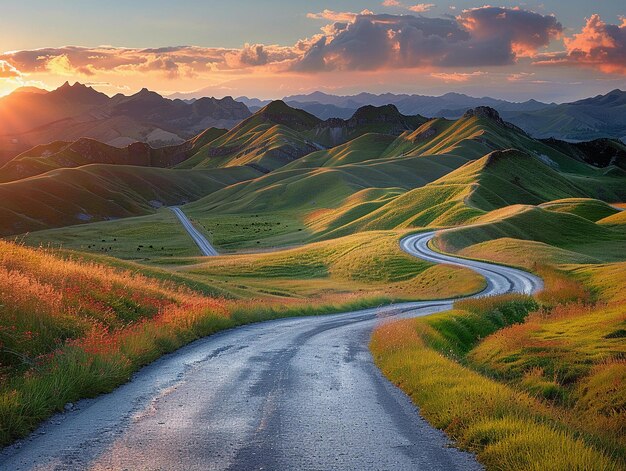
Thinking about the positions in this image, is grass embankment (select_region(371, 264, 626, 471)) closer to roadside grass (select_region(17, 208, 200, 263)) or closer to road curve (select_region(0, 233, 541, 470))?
road curve (select_region(0, 233, 541, 470))

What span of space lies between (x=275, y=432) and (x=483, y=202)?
12141cm

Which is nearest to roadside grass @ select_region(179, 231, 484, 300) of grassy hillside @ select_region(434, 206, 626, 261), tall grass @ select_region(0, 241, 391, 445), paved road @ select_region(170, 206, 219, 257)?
grassy hillside @ select_region(434, 206, 626, 261)

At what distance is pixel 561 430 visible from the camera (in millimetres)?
10031

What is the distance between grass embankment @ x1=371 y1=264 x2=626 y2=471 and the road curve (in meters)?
0.62

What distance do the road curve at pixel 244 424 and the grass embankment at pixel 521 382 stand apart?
0.62 meters

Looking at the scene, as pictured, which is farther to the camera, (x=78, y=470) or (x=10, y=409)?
(x=10, y=409)

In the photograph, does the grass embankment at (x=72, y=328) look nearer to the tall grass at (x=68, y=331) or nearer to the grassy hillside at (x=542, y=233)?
the tall grass at (x=68, y=331)

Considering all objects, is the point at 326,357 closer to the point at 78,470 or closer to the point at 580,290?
the point at 78,470

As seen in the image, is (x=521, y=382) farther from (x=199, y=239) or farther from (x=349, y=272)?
(x=199, y=239)

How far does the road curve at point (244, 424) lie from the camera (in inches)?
359

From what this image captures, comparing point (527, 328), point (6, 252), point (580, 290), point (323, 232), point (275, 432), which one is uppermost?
point (6, 252)

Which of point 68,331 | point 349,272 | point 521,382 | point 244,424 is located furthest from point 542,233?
point 244,424

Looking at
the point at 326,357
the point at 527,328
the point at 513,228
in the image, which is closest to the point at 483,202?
the point at 513,228

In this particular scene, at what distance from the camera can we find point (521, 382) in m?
17.4
